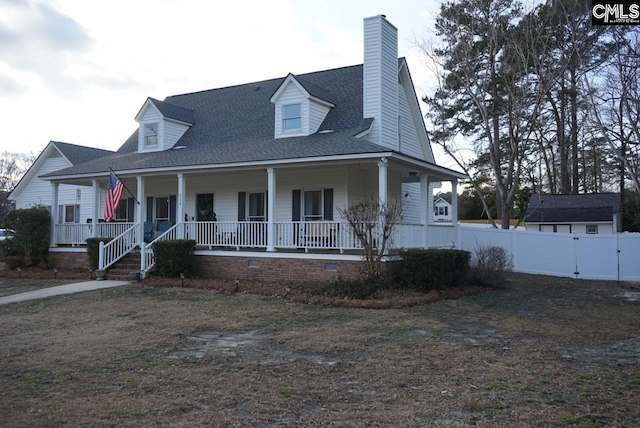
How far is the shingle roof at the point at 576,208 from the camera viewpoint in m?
36.4

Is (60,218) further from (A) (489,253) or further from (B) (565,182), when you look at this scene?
(B) (565,182)

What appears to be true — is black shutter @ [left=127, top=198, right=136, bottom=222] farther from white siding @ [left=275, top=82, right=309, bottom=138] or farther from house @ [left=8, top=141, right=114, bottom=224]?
white siding @ [left=275, top=82, right=309, bottom=138]

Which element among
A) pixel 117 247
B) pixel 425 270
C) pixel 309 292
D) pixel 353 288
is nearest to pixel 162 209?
pixel 117 247

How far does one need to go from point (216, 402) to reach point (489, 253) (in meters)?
13.6

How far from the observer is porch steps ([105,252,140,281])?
17203mm

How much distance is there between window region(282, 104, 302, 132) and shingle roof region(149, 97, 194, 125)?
5843 millimetres

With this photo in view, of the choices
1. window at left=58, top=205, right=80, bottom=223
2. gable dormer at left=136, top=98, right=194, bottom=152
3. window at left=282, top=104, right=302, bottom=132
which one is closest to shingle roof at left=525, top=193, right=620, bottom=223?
window at left=282, top=104, right=302, bottom=132

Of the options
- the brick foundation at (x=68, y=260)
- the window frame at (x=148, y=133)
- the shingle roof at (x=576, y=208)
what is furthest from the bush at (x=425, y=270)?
the shingle roof at (x=576, y=208)

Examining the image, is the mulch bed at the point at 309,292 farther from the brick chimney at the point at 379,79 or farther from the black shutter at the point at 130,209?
the brick chimney at the point at 379,79

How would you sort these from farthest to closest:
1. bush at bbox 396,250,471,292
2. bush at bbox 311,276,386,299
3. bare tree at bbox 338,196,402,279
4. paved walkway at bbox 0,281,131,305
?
paved walkway at bbox 0,281,131,305 < bush at bbox 396,250,471,292 < bare tree at bbox 338,196,402,279 < bush at bbox 311,276,386,299

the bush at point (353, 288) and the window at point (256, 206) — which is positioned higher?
the window at point (256, 206)

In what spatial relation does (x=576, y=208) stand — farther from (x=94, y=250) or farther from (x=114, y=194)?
(x=94, y=250)

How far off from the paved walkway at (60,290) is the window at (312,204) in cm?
648

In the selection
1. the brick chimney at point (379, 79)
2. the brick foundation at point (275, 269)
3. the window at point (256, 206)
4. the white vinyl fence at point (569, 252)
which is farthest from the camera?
the window at point (256, 206)
